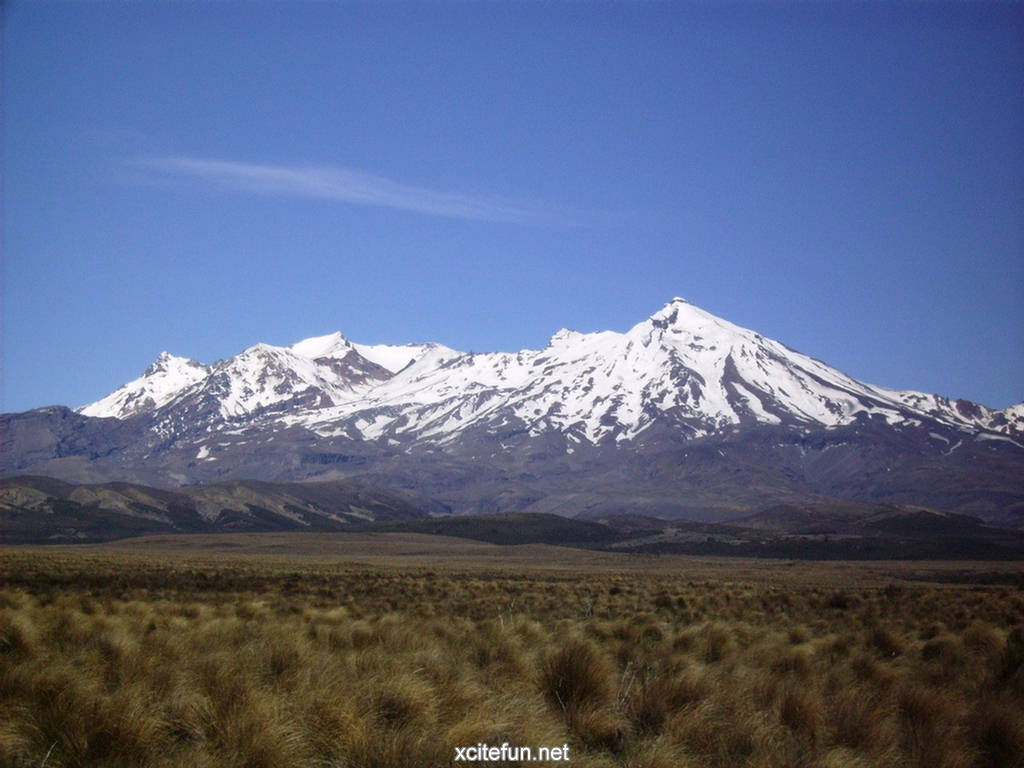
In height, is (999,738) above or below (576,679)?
below

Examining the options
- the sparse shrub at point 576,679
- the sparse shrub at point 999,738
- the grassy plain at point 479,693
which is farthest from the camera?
the sparse shrub at point 576,679

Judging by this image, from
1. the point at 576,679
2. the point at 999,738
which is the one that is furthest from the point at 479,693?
the point at 999,738

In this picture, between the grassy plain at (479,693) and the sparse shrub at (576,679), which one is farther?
the sparse shrub at (576,679)

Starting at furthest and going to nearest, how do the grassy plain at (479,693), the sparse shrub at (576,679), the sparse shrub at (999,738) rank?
1. the sparse shrub at (576,679)
2. the sparse shrub at (999,738)
3. the grassy plain at (479,693)

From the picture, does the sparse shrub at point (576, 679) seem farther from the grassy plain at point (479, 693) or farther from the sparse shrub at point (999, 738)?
the sparse shrub at point (999, 738)

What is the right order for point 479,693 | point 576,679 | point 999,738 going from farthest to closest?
1. point 576,679
2. point 479,693
3. point 999,738

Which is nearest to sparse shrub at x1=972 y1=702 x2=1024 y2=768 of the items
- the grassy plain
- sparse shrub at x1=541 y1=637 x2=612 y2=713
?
the grassy plain

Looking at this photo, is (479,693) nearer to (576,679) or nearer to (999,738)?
(576,679)

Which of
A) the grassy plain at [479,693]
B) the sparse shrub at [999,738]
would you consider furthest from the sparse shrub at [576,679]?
the sparse shrub at [999,738]

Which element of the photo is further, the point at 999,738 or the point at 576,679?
the point at 576,679

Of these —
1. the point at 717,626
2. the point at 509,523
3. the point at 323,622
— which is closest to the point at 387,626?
the point at 323,622

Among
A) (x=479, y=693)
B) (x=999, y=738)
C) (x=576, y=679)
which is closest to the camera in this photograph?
(x=999, y=738)

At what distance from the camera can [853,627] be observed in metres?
19.6

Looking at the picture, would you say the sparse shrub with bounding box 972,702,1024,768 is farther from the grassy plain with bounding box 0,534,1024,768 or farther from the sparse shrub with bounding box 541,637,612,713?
the sparse shrub with bounding box 541,637,612,713
